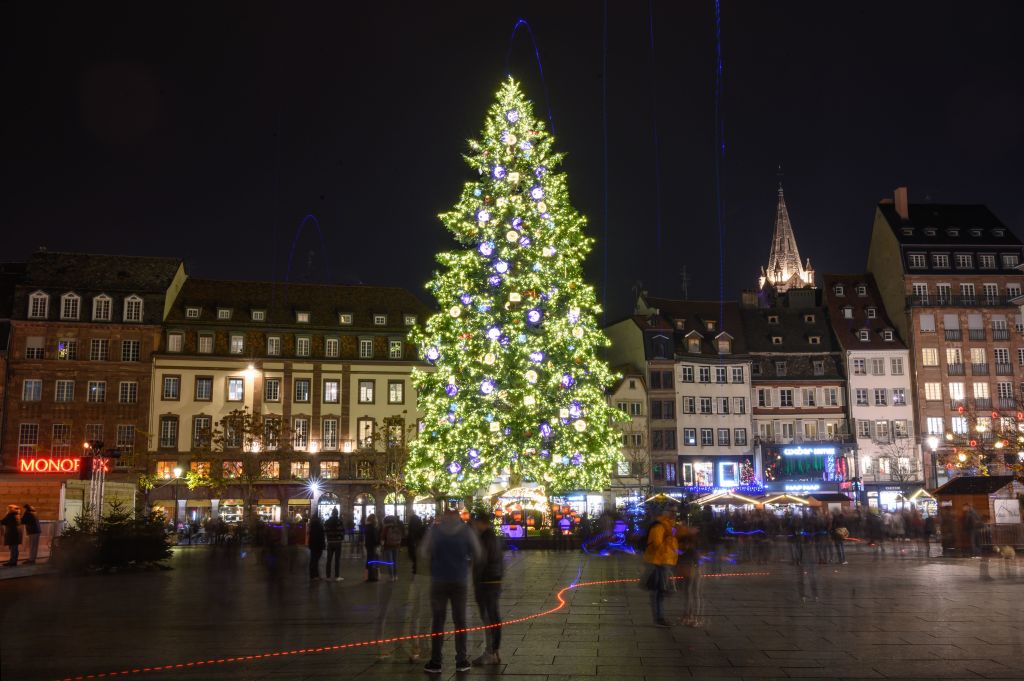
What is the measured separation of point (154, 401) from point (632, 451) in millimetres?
32429

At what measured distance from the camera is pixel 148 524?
31422mm

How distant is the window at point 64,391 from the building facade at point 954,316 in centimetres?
5795

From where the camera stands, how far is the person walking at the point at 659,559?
51.9 feet

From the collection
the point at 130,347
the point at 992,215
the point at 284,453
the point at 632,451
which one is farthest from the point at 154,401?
the point at 992,215

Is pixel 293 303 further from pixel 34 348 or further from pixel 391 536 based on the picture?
pixel 391 536

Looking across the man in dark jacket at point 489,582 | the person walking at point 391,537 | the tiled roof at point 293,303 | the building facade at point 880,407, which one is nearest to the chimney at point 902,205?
the building facade at point 880,407

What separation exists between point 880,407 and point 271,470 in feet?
143

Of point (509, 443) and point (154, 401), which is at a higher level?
point (154, 401)

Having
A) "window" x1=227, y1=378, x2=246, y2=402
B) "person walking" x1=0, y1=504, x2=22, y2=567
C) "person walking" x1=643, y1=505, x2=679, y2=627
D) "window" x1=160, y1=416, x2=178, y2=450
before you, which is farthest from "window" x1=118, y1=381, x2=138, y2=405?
"person walking" x1=643, y1=505, x2=679, y2=627

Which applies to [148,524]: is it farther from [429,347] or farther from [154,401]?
[154,401]

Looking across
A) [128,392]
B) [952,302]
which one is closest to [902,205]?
[952,302]

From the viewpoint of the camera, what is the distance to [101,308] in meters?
65.4

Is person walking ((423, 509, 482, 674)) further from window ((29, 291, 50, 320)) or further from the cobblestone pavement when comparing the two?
window ((29, 291, 50, 320))

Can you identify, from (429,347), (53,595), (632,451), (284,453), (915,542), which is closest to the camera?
(53,595)
